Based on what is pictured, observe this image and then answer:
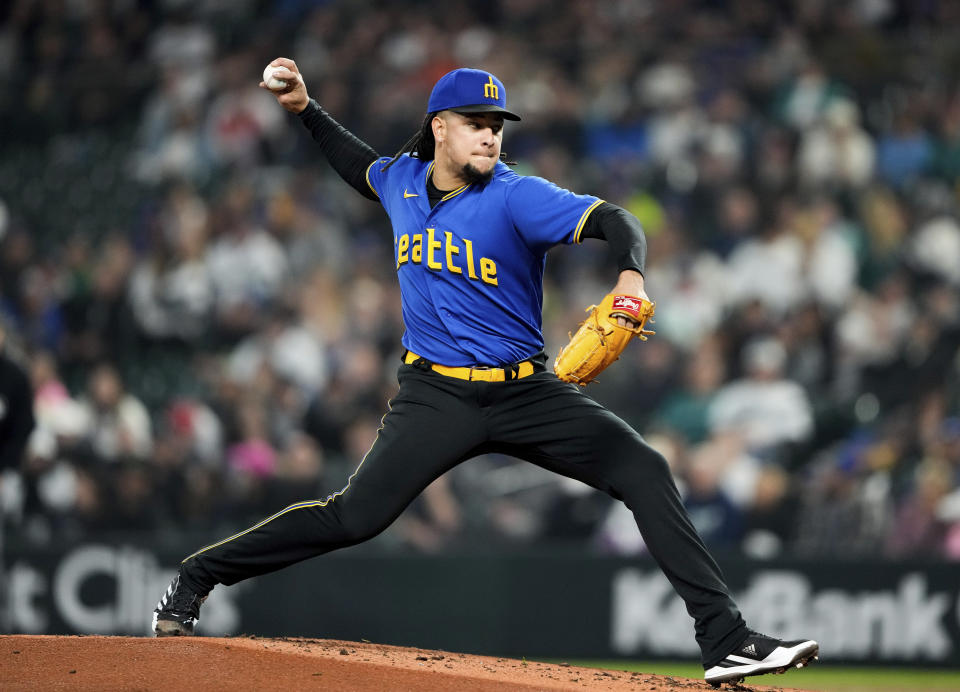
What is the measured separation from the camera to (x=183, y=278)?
11.0m

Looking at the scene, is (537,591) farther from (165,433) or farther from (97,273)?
(97,273)

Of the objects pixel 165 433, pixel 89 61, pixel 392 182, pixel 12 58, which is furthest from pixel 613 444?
pixel 12 58

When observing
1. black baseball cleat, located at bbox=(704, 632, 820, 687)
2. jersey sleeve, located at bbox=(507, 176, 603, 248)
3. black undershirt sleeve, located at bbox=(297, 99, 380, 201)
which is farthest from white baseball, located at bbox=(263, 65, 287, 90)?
Result: black baseball cleat, located at bbox=(704, 632, 820, 687)

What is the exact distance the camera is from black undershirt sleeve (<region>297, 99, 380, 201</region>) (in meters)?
5.20

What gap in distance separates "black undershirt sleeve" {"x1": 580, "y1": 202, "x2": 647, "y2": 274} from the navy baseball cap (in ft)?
1.66

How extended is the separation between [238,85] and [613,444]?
8.47m

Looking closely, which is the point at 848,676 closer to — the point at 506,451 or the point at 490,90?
the point at 506,451

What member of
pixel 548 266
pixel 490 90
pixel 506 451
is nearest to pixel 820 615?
pixel 548 266

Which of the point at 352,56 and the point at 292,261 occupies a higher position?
the point at 352,56

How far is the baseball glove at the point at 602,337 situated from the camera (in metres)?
4.23

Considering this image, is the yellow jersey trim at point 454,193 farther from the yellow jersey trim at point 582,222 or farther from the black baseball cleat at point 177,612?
the black baseball cleat at point 177,612

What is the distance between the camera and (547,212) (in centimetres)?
446

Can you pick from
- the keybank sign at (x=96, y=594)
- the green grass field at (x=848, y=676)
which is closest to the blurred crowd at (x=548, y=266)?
the keybank sign at (x=96, y=594)

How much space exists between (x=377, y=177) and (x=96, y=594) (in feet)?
16.6
